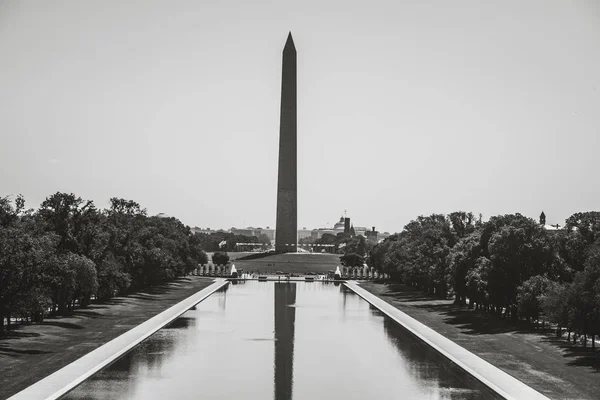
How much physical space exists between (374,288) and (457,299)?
18.8m

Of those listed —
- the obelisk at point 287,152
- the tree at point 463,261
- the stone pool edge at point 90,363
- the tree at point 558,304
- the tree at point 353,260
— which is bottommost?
the stone pool edge at point 90,363

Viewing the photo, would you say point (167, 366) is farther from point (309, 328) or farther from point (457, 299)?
point (457, 299)

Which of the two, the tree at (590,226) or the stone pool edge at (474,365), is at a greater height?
the tree at (590,226)

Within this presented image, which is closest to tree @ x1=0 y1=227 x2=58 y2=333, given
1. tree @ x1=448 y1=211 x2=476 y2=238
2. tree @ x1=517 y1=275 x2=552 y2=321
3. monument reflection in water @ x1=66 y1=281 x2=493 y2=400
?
monument reflection in water @ x1=66 y1=281 x2=493 y2=400

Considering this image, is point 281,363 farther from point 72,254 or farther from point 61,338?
point 72,254

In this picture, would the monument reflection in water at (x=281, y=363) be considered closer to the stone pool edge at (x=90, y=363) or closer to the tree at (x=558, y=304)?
the stone pool edge at (x=90, y=363)

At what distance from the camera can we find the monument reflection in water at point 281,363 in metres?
25.0

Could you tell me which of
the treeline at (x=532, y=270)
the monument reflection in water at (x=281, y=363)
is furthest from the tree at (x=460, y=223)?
the monument reflection in water at (x=281, y=363)

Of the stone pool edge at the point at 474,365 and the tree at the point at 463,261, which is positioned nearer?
the stone pool edge at the point at 474,365

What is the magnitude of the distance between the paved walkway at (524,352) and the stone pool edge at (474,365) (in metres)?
0.39

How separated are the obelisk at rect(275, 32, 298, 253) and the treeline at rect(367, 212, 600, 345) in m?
43.9

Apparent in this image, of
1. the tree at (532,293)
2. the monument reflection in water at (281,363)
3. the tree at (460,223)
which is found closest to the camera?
the monument reflection in water at (281,363)

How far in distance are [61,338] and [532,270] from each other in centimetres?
2486

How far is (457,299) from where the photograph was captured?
2386 inches
